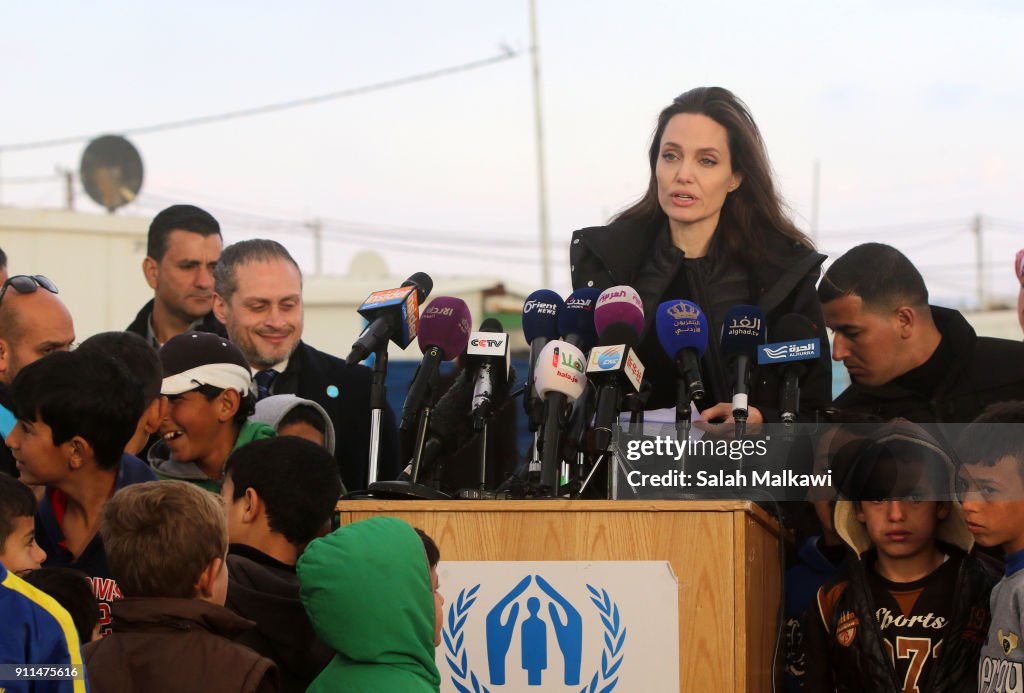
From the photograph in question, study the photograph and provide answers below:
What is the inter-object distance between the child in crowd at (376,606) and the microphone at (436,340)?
1.57ft

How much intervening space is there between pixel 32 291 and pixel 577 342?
1920 millimetres

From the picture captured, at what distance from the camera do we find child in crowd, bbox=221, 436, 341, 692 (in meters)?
3.17

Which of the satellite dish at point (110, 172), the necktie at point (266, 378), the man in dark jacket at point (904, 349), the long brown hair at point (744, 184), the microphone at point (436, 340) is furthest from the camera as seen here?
the satellite dish at point (110, 172)

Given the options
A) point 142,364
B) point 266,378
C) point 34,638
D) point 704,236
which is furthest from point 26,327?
point 704,236

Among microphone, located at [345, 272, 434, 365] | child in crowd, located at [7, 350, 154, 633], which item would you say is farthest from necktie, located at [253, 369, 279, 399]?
microphone, located at [345, 272, 434, 365]

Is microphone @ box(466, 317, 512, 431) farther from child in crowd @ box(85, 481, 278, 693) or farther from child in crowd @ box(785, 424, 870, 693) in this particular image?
child in crowd @ box(785, 424, 870, 693)

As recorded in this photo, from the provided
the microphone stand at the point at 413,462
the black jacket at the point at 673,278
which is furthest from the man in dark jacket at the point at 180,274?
the microphone stand at the point at 413,462

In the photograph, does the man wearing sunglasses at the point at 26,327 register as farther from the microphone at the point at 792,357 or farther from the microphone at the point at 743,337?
the microphone at the point at 792,357

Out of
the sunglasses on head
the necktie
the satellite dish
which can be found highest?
the satellite dish

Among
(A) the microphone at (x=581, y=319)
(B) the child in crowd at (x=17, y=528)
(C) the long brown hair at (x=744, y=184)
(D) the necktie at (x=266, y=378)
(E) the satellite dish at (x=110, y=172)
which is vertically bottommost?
(B) the child in crowd at (x=17, y=528)

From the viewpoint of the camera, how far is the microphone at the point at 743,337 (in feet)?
11.1

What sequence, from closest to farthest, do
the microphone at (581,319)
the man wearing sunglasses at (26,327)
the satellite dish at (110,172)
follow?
the microphone at (581,319)
the man wearing sunglasses at (26,327)
the satellite dish at (110,172)

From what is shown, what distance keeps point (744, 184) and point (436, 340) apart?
4.28 ft

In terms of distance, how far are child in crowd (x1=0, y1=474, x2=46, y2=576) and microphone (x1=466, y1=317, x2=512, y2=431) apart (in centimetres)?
109
